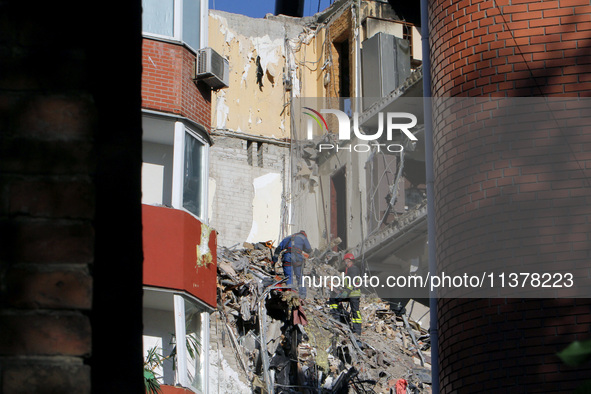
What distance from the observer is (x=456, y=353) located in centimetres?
855

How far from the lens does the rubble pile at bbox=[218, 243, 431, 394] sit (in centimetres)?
1684

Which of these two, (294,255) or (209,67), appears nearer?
(209,67)

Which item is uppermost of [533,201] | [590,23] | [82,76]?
[590,23]

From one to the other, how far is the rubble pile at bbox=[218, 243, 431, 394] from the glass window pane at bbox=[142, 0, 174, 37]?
549 cm

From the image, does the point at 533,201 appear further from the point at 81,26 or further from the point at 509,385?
the point at 81,26

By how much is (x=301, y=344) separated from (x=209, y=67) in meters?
6.04

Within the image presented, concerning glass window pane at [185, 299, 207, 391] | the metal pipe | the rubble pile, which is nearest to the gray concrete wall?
the rubble pile

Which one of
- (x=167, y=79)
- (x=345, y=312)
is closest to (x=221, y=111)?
(x=345, y=312)

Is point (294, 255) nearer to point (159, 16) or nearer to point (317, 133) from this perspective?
point (159, 16)

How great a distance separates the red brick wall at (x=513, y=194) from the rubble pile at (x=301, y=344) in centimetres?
816

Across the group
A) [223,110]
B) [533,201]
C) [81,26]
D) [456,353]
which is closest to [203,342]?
[456,353]

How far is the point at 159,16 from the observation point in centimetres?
1439

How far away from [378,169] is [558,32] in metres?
17.3

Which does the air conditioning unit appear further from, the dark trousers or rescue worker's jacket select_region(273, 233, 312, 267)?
the dark trousers
